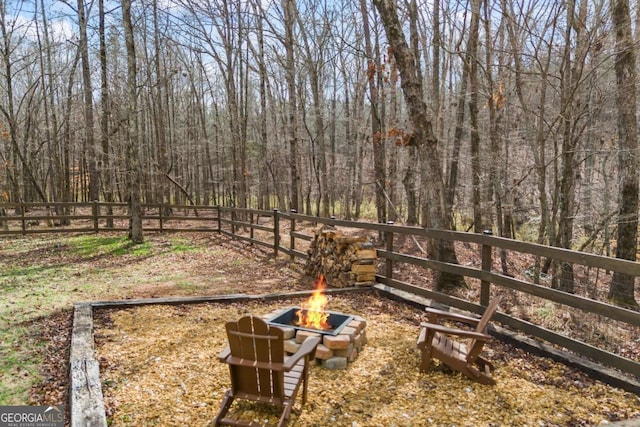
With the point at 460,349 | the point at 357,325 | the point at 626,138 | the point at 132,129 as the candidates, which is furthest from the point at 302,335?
the point at 132,129

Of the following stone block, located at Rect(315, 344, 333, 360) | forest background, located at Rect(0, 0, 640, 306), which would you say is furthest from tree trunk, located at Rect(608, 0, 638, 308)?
stone block, located at Rect(315, 344, 333, 360)

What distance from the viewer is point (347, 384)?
345cm

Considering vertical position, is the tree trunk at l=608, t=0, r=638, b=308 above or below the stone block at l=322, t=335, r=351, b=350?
above

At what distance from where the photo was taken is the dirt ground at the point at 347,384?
2.96m

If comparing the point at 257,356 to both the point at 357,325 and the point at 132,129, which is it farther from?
the point at 132,129

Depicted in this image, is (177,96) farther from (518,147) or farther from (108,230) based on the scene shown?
(518,147)

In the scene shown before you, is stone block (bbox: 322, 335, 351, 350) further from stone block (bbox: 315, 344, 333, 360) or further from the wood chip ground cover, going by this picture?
the wood chip ground cover

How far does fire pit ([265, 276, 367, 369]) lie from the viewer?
3.74 m

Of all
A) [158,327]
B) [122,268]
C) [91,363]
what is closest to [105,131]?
[122,268]

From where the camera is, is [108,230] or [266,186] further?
[266,186]

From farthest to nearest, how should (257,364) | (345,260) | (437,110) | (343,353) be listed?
(437,110) → (345,260) → (343,353) → (257,364)

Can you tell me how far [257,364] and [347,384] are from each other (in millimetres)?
1078

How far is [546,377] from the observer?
3.65 m

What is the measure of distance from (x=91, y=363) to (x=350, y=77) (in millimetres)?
19425
